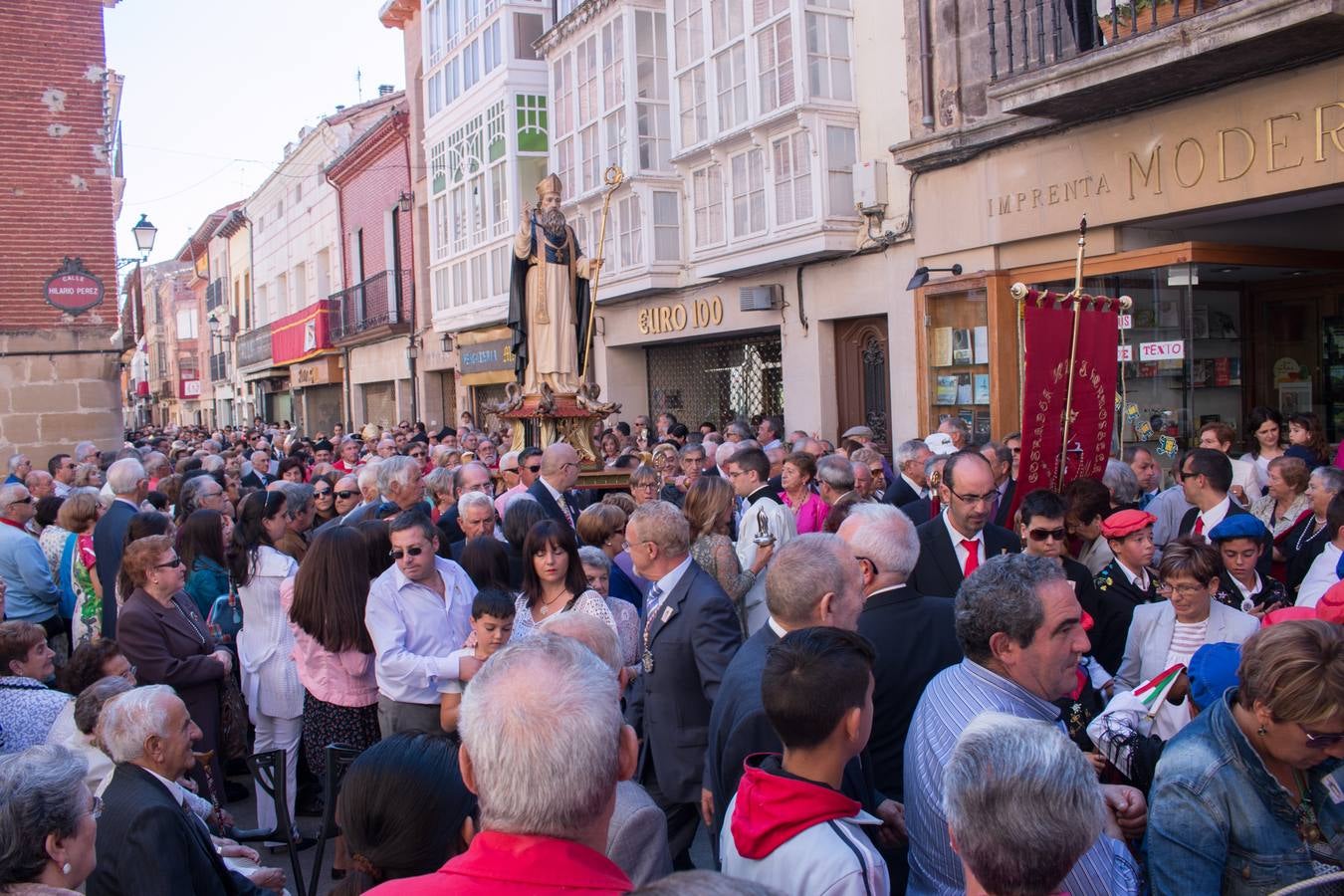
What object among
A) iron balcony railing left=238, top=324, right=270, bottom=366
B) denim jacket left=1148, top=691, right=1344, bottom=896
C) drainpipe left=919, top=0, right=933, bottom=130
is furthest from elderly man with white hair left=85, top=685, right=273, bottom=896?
iron balcony railing left=238, top=324, right=270, bottom=366

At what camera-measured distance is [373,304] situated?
2986 cm

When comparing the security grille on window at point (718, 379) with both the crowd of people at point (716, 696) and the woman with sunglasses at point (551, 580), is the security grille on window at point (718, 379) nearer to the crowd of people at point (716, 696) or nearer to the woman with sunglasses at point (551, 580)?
the crowd of people at point (716, 696)

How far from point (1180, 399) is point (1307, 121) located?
2.58 metres

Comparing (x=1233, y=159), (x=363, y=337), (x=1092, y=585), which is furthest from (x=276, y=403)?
(x=1092, y=585)

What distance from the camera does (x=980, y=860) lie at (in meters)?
1.94

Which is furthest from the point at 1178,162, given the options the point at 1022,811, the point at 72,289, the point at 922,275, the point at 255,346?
the point at 255,346

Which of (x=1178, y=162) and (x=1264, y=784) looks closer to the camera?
(x=1264, y=784)

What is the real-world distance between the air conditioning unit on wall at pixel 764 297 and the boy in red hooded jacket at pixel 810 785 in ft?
41.7

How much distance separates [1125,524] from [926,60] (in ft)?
28.4

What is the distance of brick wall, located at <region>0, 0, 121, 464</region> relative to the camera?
14023 millimetres

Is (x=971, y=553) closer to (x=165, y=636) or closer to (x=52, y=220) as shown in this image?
(x=165, y=636)

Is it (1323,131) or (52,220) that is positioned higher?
(52,220)

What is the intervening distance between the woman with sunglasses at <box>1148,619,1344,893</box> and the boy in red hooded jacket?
648 millimetres

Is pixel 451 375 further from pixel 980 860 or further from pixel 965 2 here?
pixel 980 860
